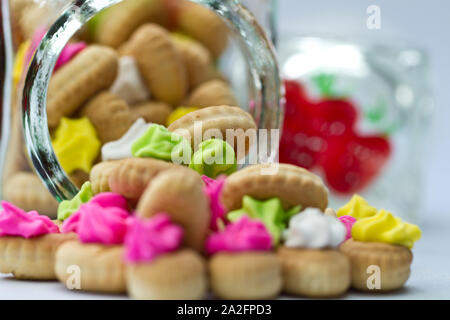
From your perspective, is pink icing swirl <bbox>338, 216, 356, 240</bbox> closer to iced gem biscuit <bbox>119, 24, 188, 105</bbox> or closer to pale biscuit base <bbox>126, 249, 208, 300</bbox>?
pale biscuit base <bbox>126, 249, 208, 300</bbox>

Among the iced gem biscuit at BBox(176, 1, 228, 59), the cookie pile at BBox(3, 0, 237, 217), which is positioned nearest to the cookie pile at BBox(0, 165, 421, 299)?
the cookie pile at BBox(3, 0, 237, 217)

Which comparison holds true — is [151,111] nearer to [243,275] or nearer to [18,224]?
[18,224]

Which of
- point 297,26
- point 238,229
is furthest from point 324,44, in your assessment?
point 238,229

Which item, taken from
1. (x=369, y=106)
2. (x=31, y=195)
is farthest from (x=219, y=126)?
(x=369, y=106)

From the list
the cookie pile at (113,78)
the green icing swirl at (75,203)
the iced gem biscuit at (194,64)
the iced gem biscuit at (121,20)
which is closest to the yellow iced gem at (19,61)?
the cookie pile at (113,78)

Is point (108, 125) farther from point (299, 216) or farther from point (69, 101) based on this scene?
point (299, 216)
